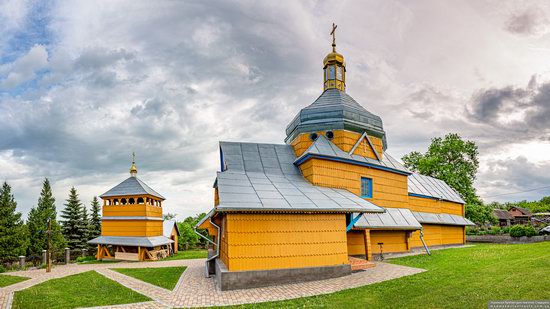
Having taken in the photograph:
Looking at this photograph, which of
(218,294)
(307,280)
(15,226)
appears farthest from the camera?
(15,226)

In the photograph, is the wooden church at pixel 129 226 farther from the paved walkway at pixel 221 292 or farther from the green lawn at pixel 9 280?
the paved walkway at pixel 221 292

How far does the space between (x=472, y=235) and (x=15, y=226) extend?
42.8m

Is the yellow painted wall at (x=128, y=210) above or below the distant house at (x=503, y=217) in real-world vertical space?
above

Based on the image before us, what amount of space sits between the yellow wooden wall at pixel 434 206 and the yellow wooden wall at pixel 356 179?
7.71ft

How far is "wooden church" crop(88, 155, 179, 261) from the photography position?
79.2 ft

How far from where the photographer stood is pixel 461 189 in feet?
112

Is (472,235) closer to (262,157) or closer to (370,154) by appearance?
(370,154)

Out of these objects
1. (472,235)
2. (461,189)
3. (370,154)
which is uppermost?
(370,154)

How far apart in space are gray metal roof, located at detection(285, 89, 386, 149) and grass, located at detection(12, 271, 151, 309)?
11.2m

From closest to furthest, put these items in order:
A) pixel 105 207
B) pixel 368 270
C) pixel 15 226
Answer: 1. pixel 368 270
2. pixel 105 207
3. pixel 15 226

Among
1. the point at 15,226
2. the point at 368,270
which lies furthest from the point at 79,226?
the point at 368,270

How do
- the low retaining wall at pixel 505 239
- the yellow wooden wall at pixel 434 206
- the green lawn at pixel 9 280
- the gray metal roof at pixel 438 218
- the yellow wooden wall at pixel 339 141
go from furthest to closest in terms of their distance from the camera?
the low retaining wall at pixel 505 239 < the yellow wooden wall at pixel 434 206 < the gray metal roof at pixel 438 218 < the yellow wooden wall at pixel 339 141 < the green lawn at pixel 9 280

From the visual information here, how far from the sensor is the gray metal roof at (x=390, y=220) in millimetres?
16531

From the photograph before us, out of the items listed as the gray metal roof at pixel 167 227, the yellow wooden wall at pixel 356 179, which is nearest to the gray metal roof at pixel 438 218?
the yellow wooden wall at pixel 356 179
